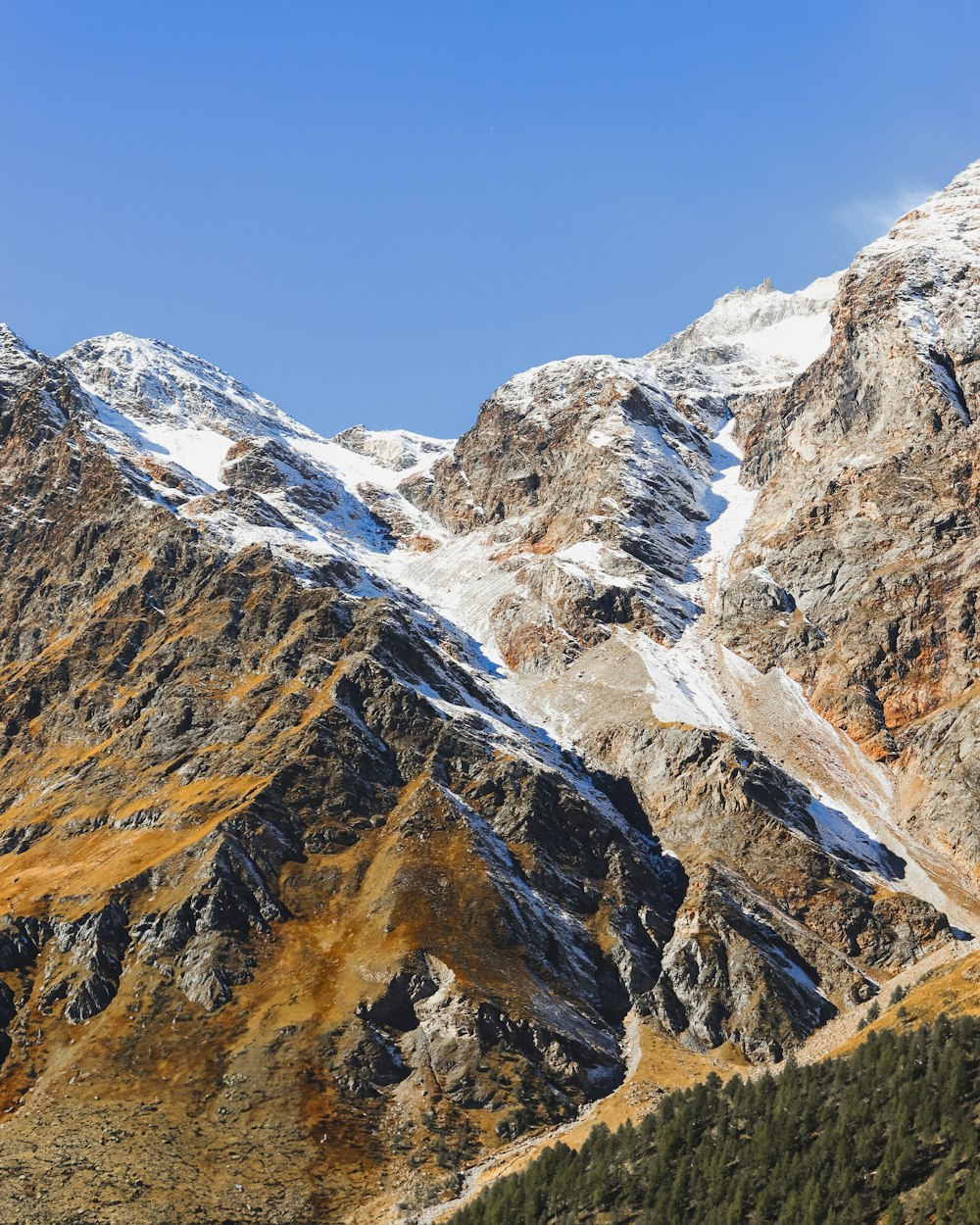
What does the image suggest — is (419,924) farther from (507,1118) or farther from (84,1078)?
(84,1078)

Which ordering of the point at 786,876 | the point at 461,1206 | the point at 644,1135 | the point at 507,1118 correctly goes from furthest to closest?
the point at 786,876 → the point at 507,1118 → the point at 461,1206 → the point at 644,1135

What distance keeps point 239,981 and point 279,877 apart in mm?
20185

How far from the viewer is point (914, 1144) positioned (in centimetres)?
7481

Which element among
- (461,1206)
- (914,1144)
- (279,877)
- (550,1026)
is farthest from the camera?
(279,877)

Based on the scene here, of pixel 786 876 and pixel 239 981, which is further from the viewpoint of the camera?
pixel 786 876

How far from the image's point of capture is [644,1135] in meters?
97.3

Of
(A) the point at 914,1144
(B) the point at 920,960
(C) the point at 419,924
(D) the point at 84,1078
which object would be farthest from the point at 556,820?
(A) the point at 914,1144

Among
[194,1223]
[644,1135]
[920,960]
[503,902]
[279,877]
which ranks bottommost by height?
[920,960]

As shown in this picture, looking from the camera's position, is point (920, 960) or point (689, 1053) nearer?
point (689, 1053)

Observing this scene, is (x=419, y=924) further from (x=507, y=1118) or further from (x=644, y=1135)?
(x=644, y=1135)

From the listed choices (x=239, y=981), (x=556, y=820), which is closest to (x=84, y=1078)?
(x=239, y=981)

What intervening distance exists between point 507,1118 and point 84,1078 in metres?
47.7

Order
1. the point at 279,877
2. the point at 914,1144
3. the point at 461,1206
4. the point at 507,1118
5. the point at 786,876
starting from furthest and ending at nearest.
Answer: the point at 786,876, the point at 279,877, the point at 507,1118, the point at 461,1206, the point at 914,1144

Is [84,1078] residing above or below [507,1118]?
above
